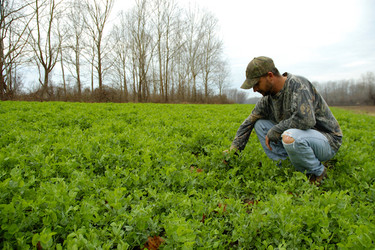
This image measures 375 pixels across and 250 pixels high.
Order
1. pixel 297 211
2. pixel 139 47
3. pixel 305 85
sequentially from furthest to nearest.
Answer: pixel 139 47
pixel 305 85
pixel 297 211

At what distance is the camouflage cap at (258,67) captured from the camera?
9.62 feet

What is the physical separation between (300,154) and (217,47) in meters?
42.7

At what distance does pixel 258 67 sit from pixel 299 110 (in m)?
0.74

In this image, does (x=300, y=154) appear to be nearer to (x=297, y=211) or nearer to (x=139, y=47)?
(x=297, y=211)

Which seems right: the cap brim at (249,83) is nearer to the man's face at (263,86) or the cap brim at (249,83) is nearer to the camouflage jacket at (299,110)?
the man's face at (263,86)

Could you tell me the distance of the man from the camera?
9.45 ft

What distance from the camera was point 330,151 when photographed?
3.16 metres

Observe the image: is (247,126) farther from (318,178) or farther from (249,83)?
(318,178)

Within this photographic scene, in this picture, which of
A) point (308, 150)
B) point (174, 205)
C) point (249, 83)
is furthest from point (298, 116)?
point (174, 205)

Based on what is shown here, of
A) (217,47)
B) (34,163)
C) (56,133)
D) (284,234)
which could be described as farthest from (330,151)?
(217,47)

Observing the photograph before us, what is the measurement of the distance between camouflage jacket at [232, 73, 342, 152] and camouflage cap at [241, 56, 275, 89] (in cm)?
34

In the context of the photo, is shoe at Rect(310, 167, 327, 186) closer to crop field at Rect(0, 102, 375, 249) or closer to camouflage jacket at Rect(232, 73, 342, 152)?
crop field at Rect(0, 102, 375, 249)

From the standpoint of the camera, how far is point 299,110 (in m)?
2.86

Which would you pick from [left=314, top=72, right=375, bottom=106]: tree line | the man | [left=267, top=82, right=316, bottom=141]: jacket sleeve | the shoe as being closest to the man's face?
the man
